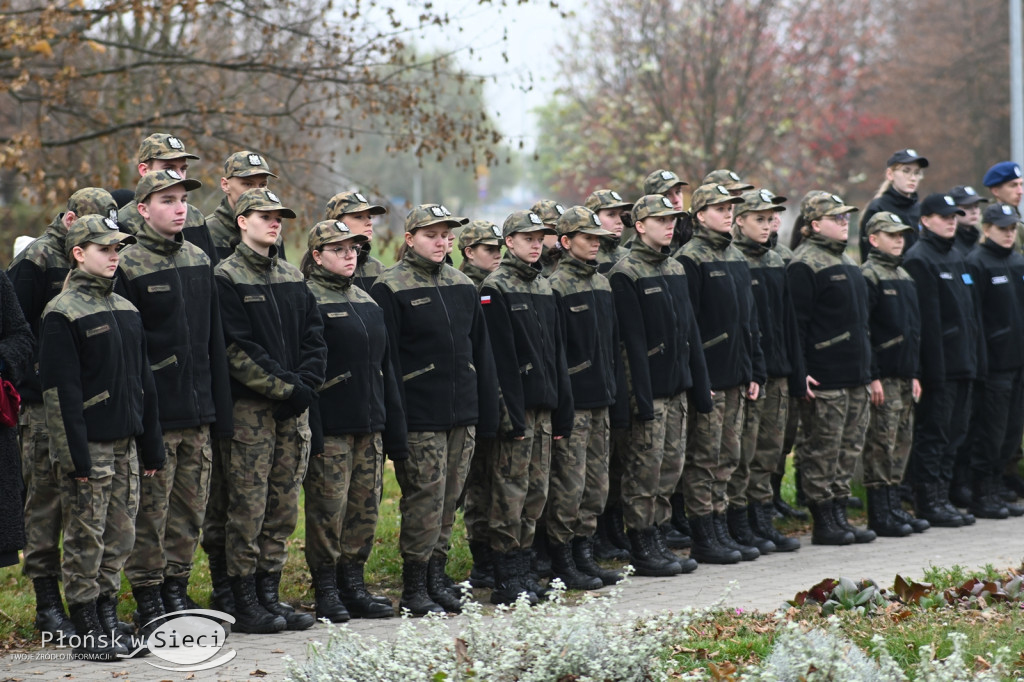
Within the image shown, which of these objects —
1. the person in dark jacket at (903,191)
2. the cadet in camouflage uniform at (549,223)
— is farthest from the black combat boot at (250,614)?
the person in dark jacket at (903,191)

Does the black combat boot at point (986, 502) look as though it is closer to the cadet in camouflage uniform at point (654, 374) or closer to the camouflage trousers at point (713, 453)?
the camouflage trousers at point (713, 453)

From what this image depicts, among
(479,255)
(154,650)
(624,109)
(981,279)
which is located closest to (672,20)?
(624,109)

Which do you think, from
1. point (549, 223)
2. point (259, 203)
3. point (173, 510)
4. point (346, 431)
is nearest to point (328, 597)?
point (346, 431)

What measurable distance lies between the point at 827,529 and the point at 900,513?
2.86ft

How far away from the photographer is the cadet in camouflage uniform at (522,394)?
8820mm

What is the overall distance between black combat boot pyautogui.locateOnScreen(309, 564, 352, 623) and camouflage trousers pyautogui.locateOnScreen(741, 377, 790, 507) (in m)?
3.75

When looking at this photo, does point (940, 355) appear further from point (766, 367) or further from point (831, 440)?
point (766, 367)

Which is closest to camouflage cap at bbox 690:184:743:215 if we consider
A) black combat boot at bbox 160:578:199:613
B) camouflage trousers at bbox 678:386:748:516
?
camouflage trousers at bbox 678:386:748:516

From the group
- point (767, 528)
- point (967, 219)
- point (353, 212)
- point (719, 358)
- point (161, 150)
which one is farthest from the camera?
point (967, 219)

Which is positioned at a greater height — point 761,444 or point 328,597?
point 761,444

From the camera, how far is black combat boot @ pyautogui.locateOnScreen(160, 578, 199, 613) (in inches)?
300

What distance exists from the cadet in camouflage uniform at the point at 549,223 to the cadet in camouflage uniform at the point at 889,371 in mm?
2967

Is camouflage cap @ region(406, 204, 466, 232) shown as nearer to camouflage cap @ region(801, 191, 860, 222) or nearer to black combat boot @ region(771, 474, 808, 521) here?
camouflage cap @ region(801, 191, 860, 222)

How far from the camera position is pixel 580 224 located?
933 centimetres
